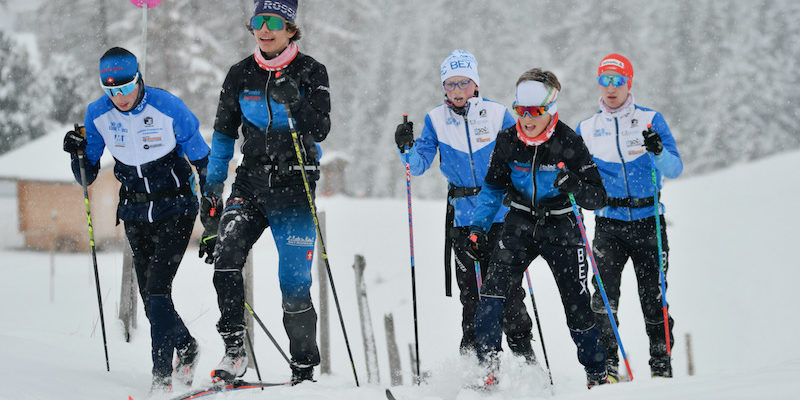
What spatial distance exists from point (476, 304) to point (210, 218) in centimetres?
227

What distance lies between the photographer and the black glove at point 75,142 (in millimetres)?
5137

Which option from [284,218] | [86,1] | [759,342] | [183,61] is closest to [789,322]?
[759,342]

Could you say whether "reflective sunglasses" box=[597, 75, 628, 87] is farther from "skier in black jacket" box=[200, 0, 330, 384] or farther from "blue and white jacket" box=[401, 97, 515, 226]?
"skier in black jacket" box=[200, 0, 330, 384]

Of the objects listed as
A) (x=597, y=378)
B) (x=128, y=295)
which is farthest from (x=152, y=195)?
(x=597, y=378)

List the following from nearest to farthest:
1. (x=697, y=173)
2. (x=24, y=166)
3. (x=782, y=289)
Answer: (x=782, y=289) → (x=24, y=166) → (x=697, y=173)

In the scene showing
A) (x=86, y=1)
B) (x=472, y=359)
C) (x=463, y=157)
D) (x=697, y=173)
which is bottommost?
(x=472, y=359)

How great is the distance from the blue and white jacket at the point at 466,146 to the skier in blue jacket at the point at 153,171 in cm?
180

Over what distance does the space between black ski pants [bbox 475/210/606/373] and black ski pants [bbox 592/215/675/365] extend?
4.42 ft

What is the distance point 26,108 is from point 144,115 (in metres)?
32.4

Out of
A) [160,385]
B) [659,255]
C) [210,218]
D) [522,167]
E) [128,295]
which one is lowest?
[160,385]

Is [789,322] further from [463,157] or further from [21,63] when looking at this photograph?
[21,63]

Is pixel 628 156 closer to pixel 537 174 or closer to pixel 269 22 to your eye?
pixel 537 174

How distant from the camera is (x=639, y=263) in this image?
612 centimetres

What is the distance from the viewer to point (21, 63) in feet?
110
